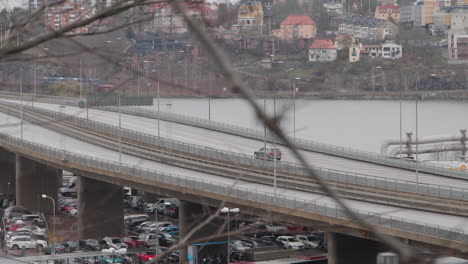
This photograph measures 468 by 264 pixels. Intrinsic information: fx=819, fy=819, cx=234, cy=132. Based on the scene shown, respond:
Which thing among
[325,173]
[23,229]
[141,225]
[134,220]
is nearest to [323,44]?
[325,173]

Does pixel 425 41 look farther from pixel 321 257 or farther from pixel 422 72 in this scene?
pixel 321 257

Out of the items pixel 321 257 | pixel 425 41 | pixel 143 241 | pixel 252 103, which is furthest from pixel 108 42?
pixel 425 41

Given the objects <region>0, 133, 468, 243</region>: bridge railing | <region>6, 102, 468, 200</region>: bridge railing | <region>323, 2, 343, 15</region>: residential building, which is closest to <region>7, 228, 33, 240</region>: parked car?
<region>0, 133, 468, 243</region>: bridge railing

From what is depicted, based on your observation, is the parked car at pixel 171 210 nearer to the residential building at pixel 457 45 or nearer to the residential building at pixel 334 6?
the residential building at pixel 457 45

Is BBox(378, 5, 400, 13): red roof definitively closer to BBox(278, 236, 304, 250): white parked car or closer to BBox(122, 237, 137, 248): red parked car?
BBox(278, 236, 304, 250): white parked car

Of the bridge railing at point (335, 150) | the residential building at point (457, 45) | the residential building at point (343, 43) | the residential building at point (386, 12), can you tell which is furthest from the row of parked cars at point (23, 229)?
the residential building at point (386, 12)

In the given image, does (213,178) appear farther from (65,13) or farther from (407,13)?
(407,13)

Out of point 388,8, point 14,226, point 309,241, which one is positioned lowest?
point 309,241
